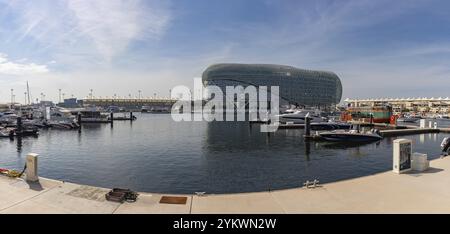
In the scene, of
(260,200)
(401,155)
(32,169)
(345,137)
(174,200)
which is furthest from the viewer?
(345,137)

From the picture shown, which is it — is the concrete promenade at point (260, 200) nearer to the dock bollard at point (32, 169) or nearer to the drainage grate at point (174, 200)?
the drainage grate at point (174, 200)

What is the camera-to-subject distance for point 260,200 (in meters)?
12.6

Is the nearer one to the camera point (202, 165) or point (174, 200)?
point (174, 200)

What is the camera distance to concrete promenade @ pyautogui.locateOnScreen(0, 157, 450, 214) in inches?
454

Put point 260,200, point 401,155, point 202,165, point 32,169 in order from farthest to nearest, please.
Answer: point 202,165, point 401,155, point 32,169, point 260,200

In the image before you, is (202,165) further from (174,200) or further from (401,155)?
(401,155)

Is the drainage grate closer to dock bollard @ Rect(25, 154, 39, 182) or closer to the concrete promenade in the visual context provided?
the concrete promenade

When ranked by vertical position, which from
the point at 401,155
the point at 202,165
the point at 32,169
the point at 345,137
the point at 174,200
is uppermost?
the point at 401,155

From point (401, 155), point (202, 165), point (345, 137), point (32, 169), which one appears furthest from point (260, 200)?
point (345, 137)

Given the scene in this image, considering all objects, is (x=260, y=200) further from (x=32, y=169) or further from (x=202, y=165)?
(x=202, y=165)

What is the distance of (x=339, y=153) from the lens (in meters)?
37.2

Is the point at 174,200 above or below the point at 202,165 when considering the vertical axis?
above

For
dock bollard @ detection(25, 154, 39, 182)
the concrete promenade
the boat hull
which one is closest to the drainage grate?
the concrete promenade
